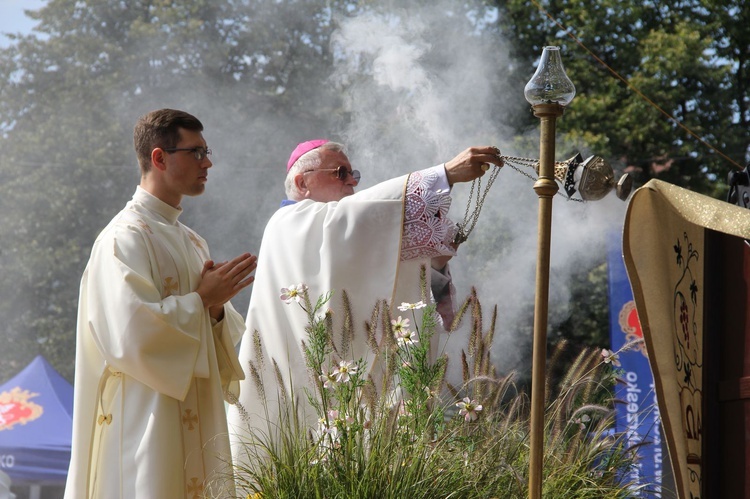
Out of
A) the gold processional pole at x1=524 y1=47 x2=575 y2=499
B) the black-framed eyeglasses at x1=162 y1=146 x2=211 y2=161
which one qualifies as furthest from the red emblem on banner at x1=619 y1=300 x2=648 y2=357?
the gold processional pole at x1=524 y1=47 x2=575 y2=499

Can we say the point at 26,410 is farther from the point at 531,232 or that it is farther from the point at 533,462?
the point at 533,462

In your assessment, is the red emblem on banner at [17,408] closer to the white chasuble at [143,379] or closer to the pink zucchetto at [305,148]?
the pink zucchetto at [305,148]

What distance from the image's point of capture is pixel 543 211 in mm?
2797

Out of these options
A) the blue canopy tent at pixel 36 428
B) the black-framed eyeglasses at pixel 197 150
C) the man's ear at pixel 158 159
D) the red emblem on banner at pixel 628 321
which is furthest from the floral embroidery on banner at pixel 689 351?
the blue canopy tent at pixel 36 428

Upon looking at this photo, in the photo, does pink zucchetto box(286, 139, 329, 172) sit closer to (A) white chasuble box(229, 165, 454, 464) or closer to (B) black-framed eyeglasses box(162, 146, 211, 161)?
(A) white chasuble box(229, 165, 454, 464)

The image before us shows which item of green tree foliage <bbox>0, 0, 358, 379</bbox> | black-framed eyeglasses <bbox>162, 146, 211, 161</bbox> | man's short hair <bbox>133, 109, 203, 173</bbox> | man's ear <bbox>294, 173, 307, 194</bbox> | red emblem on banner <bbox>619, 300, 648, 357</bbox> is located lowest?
black-framed eyeglasses <bbox>162, 146, 211, 161</bbox>

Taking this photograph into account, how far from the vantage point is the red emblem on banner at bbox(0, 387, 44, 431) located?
8.71 m

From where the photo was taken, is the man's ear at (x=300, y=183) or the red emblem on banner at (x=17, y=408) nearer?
the man's ear at (x=300, y=183)

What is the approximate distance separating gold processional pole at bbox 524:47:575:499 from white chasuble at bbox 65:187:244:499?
35.8 inches

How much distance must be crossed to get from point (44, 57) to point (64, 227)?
257cm

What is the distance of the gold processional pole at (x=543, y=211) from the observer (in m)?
2.69

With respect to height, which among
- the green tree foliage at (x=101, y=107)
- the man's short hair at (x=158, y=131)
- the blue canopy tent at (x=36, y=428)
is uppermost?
the green tree foliage at (x=101, y=107)

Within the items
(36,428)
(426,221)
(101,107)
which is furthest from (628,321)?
(101,107)

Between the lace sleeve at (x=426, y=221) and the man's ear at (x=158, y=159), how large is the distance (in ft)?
2.80
